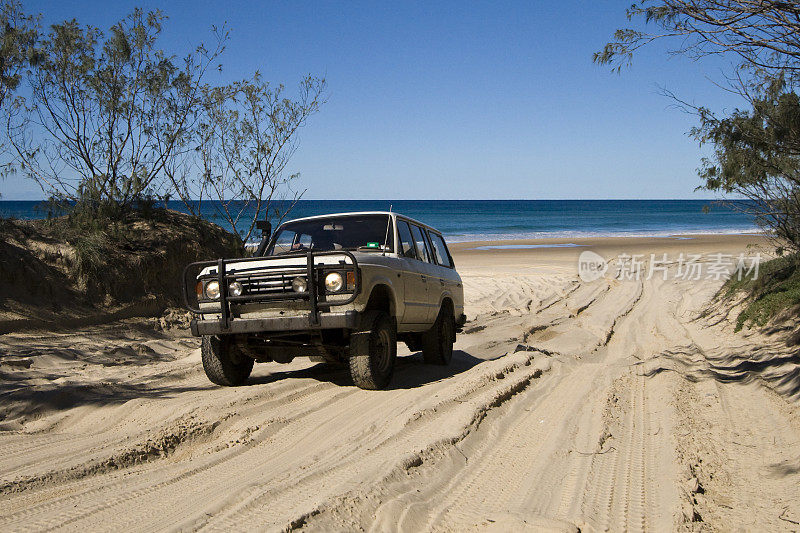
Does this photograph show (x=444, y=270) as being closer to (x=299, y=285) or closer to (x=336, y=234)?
(x=336, y=234)

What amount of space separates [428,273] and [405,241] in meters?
0.62

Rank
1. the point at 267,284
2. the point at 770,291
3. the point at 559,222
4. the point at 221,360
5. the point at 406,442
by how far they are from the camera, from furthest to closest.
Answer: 1. the point at 559,222
2. the point at 770,291
3. the point at 221,360
4. the point at 267,284
5. the point at 406,442

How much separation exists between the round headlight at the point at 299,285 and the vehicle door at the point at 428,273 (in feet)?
7.03

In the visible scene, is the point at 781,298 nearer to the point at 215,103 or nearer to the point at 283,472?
the point at 283,472

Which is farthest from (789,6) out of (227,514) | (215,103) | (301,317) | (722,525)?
(215,103)

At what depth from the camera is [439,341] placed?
8.67m

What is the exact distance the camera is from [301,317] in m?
6.09

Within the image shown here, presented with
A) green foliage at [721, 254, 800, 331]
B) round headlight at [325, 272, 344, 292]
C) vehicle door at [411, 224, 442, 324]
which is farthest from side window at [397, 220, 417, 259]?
green foliage at [721, 254, 800, 331]

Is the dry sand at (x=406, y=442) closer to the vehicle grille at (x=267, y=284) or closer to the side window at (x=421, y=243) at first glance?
the vehicle grille at (x=267, y=284)

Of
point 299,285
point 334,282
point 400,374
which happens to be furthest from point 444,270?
point 299,285

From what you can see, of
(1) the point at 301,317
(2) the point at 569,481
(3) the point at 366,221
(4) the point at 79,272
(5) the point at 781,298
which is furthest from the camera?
(4) the point at 79,272

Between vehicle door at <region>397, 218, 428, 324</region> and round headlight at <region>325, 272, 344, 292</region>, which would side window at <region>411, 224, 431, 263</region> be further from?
round headlight at <region>325, 272, 344, 292</region>

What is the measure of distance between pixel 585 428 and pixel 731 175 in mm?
8759

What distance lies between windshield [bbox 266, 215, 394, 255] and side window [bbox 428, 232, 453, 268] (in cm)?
160
